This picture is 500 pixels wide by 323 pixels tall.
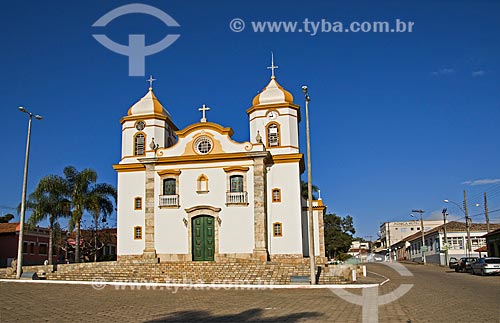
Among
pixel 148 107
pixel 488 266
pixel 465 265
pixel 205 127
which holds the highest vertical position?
pixel 148 107

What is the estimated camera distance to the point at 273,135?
97.8 feet

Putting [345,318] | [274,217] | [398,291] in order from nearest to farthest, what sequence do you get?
1. [345,318]
2. [398,291]
3. [274,217]

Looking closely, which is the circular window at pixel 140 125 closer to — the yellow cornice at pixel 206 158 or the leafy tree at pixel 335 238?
the yellow cornice at pixel 206 158

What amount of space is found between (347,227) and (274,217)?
133ft

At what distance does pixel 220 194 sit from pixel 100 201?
11.2 metres

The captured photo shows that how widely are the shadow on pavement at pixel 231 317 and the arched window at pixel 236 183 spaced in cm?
1625

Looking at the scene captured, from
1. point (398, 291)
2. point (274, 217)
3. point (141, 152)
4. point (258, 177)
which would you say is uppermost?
point (141, 152)

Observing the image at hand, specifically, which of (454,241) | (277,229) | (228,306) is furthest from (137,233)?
(454,241)

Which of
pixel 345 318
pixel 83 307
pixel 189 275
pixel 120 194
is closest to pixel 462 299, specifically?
pixel 345 318

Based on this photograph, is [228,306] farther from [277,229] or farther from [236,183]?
[236,183]

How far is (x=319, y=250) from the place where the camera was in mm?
32312

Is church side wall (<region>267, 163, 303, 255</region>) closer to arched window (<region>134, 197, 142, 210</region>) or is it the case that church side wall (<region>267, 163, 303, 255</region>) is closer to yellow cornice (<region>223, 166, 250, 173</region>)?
yellow cornice (<region>223, 166, 250, 173</region>)

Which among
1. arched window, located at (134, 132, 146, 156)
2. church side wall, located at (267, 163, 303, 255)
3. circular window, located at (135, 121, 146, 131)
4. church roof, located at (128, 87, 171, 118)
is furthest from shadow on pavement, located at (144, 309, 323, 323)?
church roof, located at (128, 87, 171, 118)

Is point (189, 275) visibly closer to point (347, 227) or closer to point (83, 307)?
point (83, 307)
